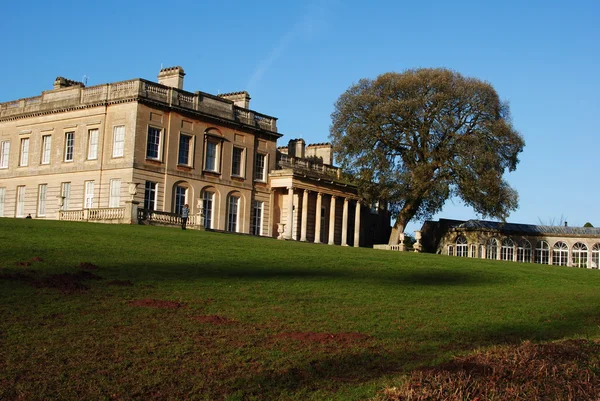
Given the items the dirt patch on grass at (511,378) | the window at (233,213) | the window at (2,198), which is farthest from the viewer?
the window at (2,198)

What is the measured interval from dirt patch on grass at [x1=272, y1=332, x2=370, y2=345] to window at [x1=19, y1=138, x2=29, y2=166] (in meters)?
42.4

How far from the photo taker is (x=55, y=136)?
50125 millimetres

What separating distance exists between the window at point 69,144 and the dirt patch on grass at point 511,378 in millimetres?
41244

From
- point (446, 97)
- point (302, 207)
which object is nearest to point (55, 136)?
point (302, 207)

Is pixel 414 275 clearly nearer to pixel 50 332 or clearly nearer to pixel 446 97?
pixel 50 332

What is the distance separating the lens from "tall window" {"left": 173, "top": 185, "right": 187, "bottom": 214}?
1908 inches

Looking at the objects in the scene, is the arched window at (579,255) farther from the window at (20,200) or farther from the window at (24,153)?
the window at (24,153)

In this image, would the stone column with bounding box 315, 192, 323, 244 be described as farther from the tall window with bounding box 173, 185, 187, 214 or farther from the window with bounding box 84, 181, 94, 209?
the window with bounding box 84, 181, 94, 209

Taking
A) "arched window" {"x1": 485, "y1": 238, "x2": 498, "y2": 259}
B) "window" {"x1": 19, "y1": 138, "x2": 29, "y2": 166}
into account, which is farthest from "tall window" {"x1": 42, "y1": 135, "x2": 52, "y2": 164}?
"arched window" {"x1": 485, "y1": 238, "x2": 498, "y2": 259}

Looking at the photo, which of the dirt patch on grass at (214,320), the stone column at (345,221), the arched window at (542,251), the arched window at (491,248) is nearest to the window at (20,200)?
the stone column at (345,221)

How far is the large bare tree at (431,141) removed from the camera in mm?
48875

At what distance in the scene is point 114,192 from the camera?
152 feet

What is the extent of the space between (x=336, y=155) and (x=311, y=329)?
128 feet

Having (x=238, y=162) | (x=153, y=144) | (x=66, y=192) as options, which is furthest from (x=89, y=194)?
(x=238, y=162)
